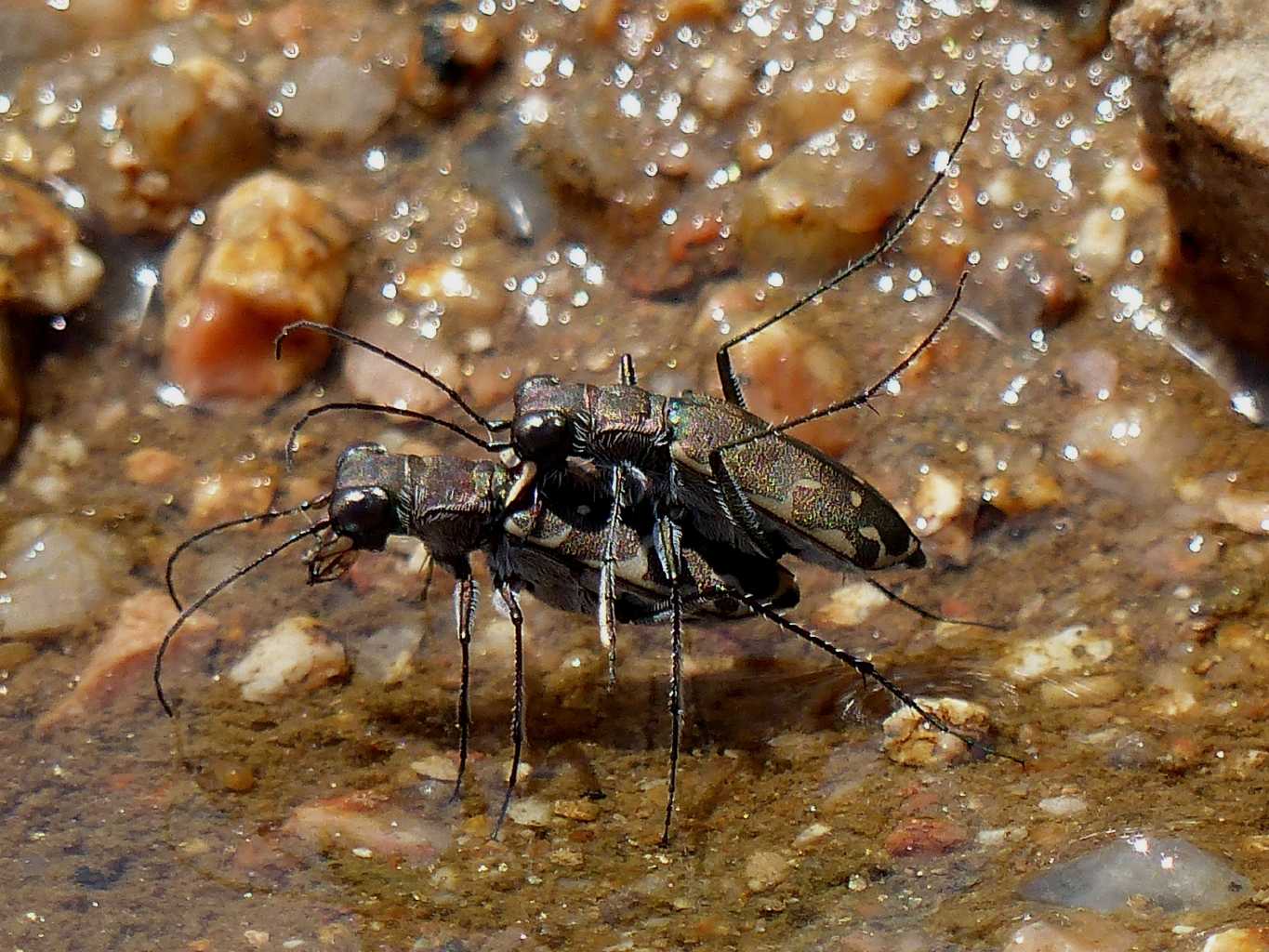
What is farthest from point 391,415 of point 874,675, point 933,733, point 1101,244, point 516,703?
point 1101,244

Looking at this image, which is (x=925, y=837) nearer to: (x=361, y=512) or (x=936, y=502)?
(x=936, y=502)

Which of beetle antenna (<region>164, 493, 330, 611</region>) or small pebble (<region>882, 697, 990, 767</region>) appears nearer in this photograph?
small pebble (<region>882, 697, 990, 767</region>)

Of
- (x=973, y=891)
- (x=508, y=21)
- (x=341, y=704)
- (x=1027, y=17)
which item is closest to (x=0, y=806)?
(x=341, y=704)

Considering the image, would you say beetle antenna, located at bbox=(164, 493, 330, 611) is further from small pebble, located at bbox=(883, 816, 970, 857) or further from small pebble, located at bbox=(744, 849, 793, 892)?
small pebble, located at bbox=(883, 816, 970, 857)

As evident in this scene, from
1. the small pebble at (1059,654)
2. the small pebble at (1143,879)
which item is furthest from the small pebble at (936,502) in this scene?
the small pebble at (1143,879)

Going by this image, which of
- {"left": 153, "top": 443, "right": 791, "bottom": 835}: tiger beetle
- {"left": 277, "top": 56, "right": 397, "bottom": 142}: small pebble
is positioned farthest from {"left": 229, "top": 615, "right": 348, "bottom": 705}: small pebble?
{"left": 277, "top": 56, "right": 397, "bottom": 142}: small pebble

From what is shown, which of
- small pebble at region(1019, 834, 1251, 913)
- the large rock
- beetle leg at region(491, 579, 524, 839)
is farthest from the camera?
the large rock
